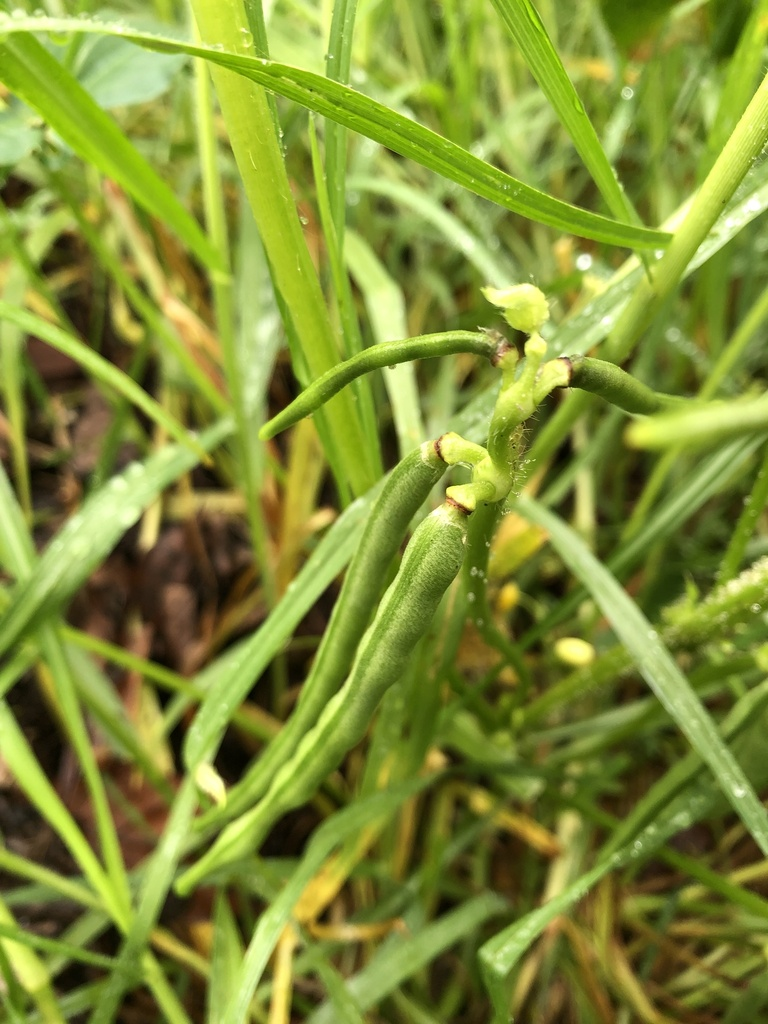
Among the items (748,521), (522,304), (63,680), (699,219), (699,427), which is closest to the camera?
(699,427)

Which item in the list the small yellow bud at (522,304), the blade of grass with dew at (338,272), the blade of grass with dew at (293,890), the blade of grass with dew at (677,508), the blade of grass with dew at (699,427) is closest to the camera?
the blade of grass with dew at (699,427)

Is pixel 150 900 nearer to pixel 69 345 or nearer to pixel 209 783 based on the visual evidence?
pixel 209 783

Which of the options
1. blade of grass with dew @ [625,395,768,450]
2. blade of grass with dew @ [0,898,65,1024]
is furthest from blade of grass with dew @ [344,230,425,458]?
blade of grass with dew @ [0,898,65,1024]

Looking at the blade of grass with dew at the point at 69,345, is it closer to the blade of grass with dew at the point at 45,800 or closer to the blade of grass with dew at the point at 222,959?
the blade of grass with dew at the point at 45,800

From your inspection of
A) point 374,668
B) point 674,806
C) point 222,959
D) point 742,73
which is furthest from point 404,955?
point 742,73

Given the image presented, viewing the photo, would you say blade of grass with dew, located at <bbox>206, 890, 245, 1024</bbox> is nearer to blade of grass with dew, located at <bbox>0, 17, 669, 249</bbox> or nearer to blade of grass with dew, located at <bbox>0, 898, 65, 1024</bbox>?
blade of grass with dew, located at <bbox>0, 898, 65, 1024</bbox>

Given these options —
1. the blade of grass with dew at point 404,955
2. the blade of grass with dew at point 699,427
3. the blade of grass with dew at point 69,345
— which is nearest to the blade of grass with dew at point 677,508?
the blade of grass with dew at point 404,955

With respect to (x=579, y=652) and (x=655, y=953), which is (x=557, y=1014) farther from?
(x=579, y=652)

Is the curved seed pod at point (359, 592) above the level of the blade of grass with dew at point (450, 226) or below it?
below
